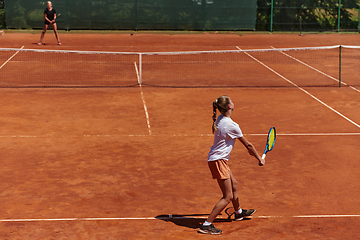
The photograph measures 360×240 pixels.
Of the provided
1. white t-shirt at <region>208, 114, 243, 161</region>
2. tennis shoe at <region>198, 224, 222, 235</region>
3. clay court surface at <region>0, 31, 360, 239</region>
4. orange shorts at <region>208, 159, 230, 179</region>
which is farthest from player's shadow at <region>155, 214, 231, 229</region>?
white t-shirt at <region>208, 114, 243, 161</region>

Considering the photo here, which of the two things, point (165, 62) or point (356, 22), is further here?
point (356, 22)

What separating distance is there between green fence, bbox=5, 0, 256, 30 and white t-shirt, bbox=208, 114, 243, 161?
27.6 metres

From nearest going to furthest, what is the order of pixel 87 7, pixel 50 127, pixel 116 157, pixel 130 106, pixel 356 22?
1. pixel 116 157
2. pixel 50 127
3. pixel 130 106
4. pixel 87 7
5. pixel 356 22

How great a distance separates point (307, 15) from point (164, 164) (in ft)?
91.8

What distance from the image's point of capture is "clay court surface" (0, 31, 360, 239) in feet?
23.7

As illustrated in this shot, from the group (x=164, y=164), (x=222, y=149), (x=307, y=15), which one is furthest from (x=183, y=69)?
(x=307, y=15)

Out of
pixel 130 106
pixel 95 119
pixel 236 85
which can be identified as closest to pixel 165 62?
pixel 236 85

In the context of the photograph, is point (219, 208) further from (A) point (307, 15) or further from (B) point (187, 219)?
(A) point (307, 15)

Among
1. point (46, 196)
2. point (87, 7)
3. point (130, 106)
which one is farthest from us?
point (87, 7)

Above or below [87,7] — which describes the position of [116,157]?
below

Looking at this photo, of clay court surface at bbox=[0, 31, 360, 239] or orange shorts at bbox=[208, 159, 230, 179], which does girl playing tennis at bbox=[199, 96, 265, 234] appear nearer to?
orange shorts at bbox=[208, 159, 230, 179]

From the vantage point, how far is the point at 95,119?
13297 mm

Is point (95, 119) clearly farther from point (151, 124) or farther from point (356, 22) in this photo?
point (356, 22)

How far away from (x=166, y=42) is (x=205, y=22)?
5.47 meters
